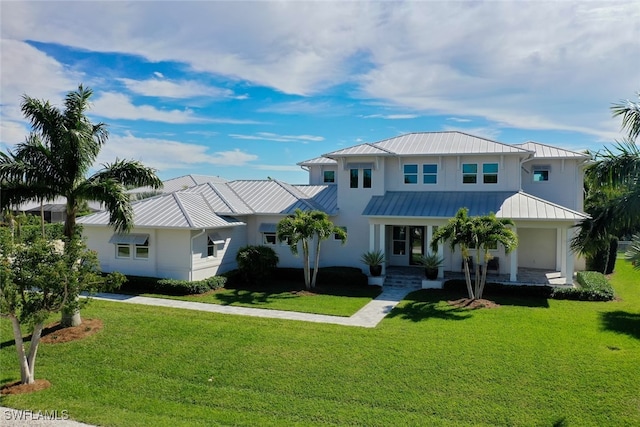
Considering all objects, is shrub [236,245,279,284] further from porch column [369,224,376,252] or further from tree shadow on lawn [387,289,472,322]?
tree shadow on lawn [387,289,472,322]

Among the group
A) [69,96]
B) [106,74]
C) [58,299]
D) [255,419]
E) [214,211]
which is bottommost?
[255,419]

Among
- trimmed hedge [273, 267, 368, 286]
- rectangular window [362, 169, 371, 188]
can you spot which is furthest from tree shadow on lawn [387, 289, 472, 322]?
rectangular window [362, 169, 371, 188]

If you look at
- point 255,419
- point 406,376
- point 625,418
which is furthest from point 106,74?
point 625,418

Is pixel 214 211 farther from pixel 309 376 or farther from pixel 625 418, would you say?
pixel 625 418

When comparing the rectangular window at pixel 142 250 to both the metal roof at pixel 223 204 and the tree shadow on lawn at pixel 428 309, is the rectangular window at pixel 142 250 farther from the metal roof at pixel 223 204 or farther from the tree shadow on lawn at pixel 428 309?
the tree shadow on lawn at pixel 428 309

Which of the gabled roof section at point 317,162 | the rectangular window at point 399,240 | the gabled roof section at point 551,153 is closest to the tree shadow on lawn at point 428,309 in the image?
the rectangular window at point 399,240

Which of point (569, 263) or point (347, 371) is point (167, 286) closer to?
point (347, 371)
